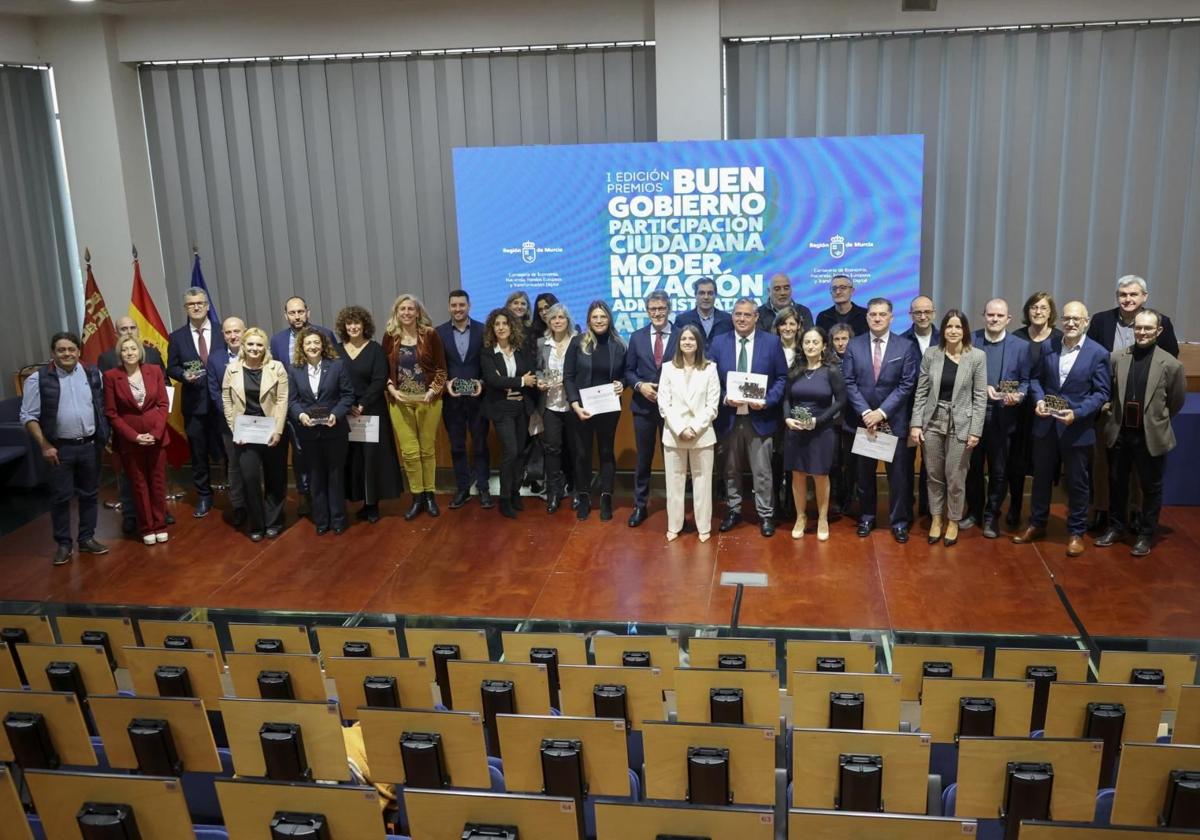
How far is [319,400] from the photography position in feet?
23.6

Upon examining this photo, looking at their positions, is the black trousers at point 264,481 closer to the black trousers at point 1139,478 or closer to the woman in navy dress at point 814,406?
the woman in navy dress at point 814,406

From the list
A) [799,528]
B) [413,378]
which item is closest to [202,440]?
[413,378]

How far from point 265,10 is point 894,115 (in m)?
5.77

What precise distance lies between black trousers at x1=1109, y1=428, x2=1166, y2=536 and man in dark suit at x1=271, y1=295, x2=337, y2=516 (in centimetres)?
524

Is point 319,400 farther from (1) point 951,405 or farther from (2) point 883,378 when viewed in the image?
(1) point 951,405

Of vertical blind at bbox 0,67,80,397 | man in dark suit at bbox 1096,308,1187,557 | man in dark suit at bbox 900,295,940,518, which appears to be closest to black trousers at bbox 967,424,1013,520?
man in dark suit at bbox 900,295,940,518

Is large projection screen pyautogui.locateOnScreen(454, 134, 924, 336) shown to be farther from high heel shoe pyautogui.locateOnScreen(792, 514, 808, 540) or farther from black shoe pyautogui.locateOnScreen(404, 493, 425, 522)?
high heel shoe pyautogui.locateOnScreen(792, 514, 808, 540)

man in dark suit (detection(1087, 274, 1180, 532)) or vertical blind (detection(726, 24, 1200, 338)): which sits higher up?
vertical blind (detection(726, 24, 1200, 338))

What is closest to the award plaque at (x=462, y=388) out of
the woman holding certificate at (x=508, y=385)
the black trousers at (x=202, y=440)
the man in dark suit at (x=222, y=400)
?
the woman holding certificate at (x=508, y=385)

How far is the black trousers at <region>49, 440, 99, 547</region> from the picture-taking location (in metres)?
7.11

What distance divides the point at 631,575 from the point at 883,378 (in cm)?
204

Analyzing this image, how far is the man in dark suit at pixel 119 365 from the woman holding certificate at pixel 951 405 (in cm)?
524

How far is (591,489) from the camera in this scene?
27.4ft

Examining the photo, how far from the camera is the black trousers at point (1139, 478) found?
A: 6574 millimetres
